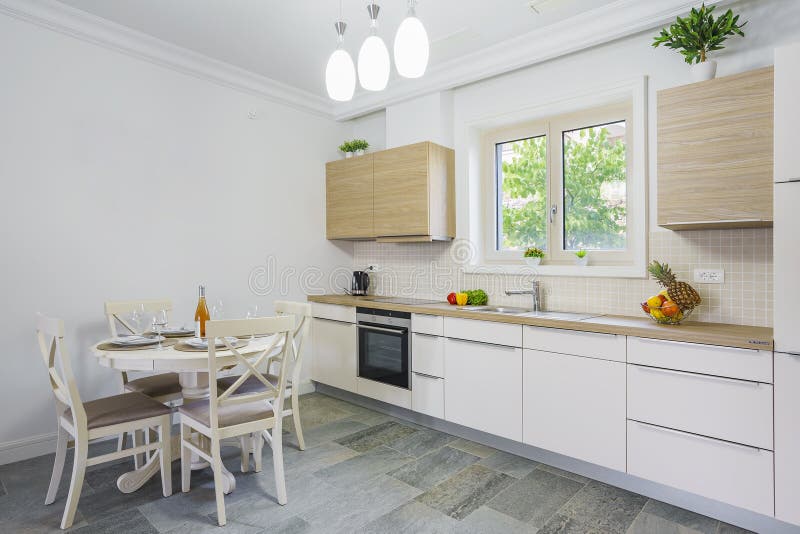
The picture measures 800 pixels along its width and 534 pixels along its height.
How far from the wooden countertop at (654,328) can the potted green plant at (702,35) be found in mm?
1294

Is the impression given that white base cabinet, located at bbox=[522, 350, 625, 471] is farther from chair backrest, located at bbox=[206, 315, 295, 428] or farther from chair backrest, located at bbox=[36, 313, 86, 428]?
chair backrest, located at bbox=[36, 313, 86, 428]

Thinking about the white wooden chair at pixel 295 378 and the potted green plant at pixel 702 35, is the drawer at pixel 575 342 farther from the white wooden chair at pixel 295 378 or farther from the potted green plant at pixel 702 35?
the potted green plant at pixel 702 35

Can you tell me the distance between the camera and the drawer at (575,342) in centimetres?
241

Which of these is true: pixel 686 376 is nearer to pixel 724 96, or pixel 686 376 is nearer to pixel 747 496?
pixel 747 496

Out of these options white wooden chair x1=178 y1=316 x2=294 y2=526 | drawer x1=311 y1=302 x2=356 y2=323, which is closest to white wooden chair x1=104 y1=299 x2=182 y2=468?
white wooden chair x1=178 y1=316 x2=294 y2=526

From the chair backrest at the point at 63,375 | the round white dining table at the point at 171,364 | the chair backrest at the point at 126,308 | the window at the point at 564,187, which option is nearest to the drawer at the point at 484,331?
the window at the point at 564,187

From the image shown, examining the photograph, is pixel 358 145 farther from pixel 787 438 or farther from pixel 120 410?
pixel 787 438

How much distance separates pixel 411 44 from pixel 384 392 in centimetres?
260

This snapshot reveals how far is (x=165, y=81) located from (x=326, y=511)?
3.11 meters

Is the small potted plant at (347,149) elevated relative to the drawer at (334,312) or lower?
elevated

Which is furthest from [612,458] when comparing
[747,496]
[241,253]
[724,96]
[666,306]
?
[241,253]

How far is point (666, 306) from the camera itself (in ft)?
8.00

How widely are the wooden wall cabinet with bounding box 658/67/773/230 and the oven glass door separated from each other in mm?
1921

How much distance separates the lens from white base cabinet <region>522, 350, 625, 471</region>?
7.89 ft
